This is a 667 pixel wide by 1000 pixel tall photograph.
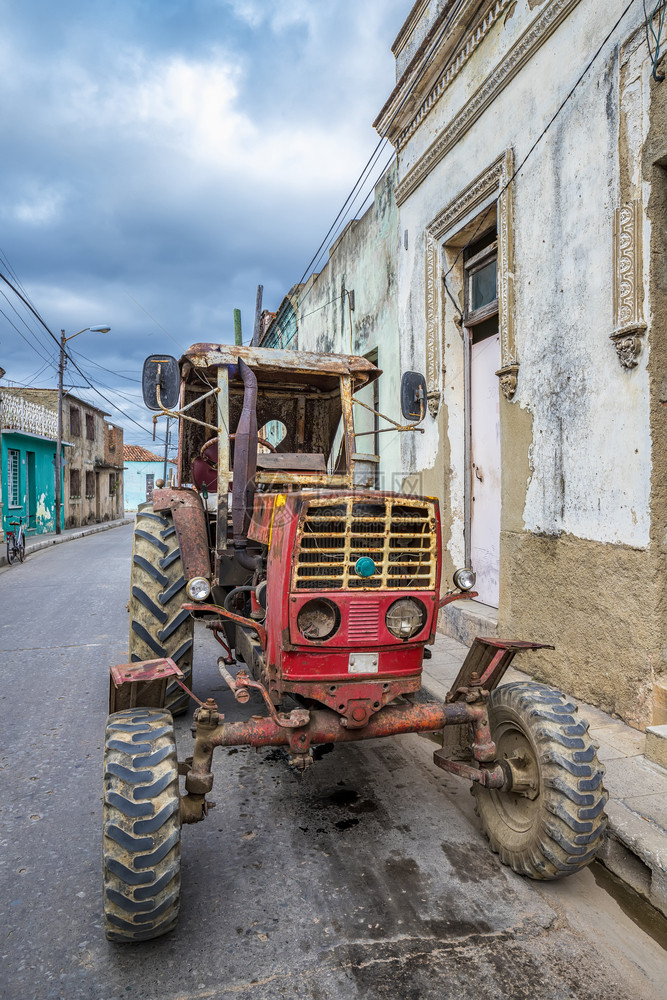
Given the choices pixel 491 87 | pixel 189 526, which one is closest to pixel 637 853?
pixel 189 526

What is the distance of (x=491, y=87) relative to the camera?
20.4ft

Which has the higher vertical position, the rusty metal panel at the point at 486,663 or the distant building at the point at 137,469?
the distant building at the point at 137,469

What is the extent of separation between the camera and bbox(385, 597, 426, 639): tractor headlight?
9.89 ft

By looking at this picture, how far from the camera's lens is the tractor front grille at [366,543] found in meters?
2.86

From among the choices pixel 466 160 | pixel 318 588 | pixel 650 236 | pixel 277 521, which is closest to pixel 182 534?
pixel 277 521

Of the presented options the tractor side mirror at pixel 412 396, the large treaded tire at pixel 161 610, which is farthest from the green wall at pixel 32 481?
the tractor side mirror at pixel 412 396

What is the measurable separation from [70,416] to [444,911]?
29.9 m

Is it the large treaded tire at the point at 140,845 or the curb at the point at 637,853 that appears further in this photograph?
the curb at the point at 637,853

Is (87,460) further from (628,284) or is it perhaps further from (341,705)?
(341,705)

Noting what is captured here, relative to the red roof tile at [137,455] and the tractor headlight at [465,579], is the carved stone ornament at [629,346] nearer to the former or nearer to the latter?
the tractor headlight at [465,579]

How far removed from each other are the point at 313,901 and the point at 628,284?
13.8 feet

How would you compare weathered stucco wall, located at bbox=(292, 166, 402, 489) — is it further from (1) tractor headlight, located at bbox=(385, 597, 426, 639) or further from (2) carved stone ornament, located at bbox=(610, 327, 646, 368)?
(1) tractor headlight, located at bbox=(385, 597, 426, 639)

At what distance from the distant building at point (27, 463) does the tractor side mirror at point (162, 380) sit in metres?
16.2

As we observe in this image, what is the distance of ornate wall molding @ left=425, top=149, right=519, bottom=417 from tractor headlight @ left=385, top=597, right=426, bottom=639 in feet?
11.4
